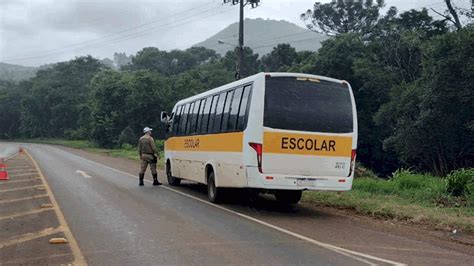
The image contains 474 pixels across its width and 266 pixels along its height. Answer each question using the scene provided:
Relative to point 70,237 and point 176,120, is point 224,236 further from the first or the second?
point 176,120

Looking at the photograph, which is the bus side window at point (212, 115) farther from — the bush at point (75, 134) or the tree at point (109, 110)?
the bush at point (75, 134)

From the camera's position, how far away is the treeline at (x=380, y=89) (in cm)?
2964

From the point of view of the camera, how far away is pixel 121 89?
2259 inches

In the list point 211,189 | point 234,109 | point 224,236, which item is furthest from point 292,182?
point 211,189

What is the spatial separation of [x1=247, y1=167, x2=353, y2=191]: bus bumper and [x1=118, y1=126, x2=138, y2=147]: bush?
147ft

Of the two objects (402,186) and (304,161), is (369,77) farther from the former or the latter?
(304,161)

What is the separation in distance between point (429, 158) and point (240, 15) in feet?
51.2

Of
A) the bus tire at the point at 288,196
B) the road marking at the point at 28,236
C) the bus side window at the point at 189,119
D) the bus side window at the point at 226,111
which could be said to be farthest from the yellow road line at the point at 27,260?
the bus side window at the point at 189,119

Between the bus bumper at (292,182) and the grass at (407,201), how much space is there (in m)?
1.09

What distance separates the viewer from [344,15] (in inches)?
2591

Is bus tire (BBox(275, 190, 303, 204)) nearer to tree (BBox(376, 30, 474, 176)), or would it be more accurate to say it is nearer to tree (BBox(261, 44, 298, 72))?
tree (BBox(376, 30, 474, 176))

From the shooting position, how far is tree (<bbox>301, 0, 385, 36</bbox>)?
63.8 m

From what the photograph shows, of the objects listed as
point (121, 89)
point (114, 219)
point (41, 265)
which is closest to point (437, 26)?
point (121, 89)

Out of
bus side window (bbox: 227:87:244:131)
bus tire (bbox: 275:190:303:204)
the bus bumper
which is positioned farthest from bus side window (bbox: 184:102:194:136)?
the bus bumper
